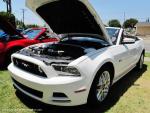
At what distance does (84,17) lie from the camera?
16.5 feet

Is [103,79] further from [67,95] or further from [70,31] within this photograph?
[70,31]

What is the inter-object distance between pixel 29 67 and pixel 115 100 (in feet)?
6.20

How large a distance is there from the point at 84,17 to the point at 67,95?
Answer: 73.7 inches

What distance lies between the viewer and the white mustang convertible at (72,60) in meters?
3.86

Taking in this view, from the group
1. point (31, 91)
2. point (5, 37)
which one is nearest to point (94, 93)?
point (31, 91)

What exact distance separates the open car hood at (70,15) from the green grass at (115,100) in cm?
122

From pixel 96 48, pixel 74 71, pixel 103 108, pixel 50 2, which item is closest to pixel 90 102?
pixel 103 108

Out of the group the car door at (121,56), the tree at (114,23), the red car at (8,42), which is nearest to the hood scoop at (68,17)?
the car door at (121,56)

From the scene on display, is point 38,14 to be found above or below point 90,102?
above

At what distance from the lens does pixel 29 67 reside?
4.22 m

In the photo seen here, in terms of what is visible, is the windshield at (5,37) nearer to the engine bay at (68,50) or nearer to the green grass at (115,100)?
the green grass at (115,100)

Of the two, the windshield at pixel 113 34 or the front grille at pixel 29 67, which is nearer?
the front grille at pixel 29 67

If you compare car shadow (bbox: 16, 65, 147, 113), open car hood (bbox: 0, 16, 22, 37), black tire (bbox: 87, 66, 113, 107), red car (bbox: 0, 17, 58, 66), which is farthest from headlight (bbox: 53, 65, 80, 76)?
open car hood (bbox: 0, 16, 22, 37)

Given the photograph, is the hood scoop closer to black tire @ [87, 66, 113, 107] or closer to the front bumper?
black tire @ [87, 66, 113, 107]
